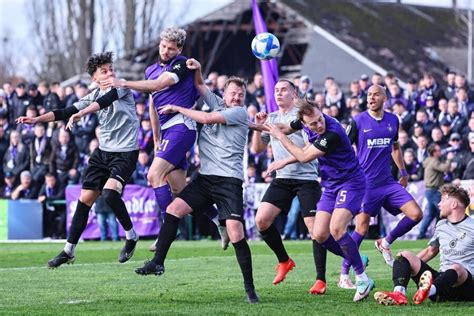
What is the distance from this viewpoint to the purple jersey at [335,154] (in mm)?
11867

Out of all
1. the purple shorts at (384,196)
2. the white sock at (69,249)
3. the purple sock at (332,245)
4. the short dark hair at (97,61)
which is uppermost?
the short dark hair at (97,61)

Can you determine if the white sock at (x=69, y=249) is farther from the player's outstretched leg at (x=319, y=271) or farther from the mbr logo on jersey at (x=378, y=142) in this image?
the mbr logo on jersey at (x=378, y=142)

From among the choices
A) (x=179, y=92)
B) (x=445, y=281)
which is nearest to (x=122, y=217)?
(x=179, y=92)

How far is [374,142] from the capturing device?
46.9 ft

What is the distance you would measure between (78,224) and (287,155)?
2.72 metres

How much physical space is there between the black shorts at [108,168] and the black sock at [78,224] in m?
0.26

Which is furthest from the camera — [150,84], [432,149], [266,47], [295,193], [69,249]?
[432,149]

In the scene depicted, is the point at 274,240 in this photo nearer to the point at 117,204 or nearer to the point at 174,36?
the point at 117,204

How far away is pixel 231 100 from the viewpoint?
39.8 ft

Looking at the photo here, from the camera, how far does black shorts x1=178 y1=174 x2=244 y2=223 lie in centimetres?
1184

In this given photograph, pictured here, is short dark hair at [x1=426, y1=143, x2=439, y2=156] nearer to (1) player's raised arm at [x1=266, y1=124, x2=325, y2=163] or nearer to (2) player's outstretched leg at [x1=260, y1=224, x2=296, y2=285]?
(2) player's outstretched leg at [x1=260, y1=224, x2=296, y2=285]

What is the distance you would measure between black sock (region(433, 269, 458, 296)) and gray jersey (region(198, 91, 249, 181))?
8.06ft

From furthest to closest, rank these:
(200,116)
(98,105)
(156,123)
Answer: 1. (156,123)
2. (98,105)
3. (200,116)

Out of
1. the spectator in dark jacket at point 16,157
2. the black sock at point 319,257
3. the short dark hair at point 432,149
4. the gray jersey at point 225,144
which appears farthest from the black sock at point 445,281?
the spectator in dark jacket at point 16,157
